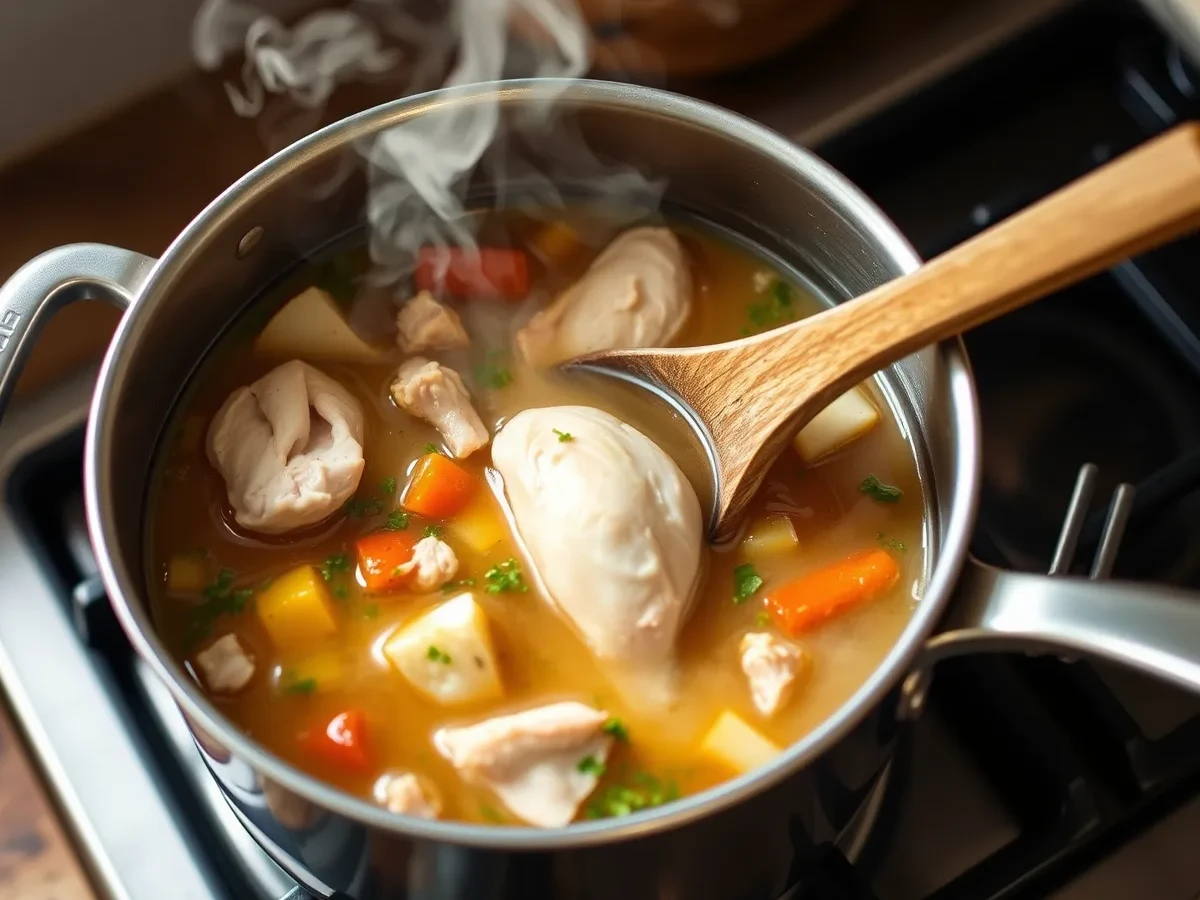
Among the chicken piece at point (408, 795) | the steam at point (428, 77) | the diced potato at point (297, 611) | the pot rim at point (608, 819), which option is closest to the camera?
the pot rim at point (608, 819)

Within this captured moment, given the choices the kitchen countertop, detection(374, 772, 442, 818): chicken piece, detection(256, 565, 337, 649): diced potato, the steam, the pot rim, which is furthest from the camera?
the kitchen countertop

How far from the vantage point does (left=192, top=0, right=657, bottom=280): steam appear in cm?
112

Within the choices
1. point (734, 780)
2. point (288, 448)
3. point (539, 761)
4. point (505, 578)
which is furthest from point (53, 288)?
point (734, 780)

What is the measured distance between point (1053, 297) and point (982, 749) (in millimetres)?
500

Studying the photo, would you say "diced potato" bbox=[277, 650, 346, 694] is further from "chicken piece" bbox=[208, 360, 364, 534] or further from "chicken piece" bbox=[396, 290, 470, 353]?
"chicken piece" bbox=[396, 290, 470, 353]

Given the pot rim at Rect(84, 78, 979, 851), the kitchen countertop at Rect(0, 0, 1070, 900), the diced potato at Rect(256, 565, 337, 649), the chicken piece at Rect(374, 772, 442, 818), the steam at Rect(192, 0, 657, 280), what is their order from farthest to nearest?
the kitchen countertop at Rect(0, 0, 1070, 900)
the steam at Rect(192, 0, 657, 280)
the diced potato at Rect(256, 565, 337, 649)
the chicken piece at Rect(374, 772, 442, 818)
the pot rim at Rect(84, 78, 979, 851)

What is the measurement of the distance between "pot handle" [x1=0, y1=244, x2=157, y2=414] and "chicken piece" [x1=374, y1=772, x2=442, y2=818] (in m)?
0.41

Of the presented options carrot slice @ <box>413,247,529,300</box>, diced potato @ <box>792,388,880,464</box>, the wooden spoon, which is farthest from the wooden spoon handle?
carrot slice @ <box>413,247,529,300</box>

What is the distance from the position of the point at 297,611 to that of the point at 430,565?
0.38 ft

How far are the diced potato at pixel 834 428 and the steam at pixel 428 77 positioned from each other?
0.98 feet

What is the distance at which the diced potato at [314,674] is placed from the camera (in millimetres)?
989

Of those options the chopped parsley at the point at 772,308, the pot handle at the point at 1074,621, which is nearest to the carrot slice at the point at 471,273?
the chopped parsley at the point at 772,308

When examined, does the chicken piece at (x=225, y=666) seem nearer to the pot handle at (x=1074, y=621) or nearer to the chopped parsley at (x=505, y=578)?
the chopped parsley at (x=505, y=578)

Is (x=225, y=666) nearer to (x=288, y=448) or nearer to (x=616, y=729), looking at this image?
(x=288, y=448)
